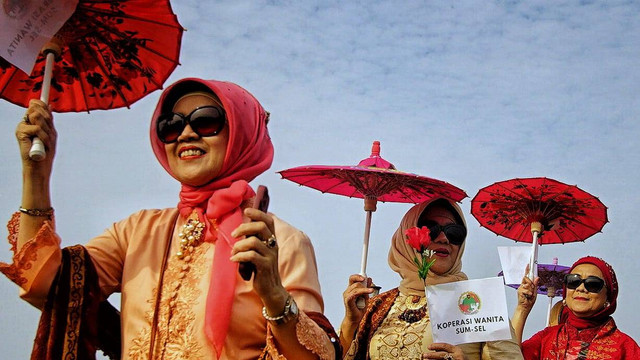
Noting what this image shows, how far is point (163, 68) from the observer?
3.89 metres

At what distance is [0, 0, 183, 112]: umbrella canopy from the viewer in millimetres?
3625

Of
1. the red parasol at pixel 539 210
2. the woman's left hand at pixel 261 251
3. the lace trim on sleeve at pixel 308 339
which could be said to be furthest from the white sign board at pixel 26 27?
the red parasol at pixel 539 210

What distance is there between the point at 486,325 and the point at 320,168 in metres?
1.86

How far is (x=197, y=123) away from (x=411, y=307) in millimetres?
2620

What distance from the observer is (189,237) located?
3.36 metres


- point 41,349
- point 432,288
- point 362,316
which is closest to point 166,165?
point 41,349

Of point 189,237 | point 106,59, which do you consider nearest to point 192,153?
point 189,237

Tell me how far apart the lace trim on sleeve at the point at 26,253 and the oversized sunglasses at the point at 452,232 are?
3.21m

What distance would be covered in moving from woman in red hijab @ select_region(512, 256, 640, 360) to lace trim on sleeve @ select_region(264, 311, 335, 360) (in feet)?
13.5

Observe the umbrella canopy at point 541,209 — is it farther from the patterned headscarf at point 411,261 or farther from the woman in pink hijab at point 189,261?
the woman in pink hijab at point 189,261

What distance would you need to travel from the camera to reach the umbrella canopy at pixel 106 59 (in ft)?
11.9

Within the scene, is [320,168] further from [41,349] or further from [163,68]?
[41,349]

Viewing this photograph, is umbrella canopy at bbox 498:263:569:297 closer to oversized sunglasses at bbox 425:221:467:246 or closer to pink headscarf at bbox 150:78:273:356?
oversized sunglasses at bbox 425:221:467:246

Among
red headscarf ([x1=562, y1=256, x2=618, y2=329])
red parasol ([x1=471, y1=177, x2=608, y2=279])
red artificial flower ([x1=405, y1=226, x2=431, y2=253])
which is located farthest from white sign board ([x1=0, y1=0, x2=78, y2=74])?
red headscarf ([x1=562, y1=256, x2=618, y2=329])
